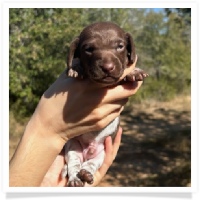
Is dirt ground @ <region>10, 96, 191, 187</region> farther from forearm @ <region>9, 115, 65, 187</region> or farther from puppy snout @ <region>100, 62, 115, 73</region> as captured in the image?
puppy snout @ <region>100, 62, 115, 73</region>

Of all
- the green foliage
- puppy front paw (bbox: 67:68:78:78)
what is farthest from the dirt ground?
puppy front paw (bbox: 67:68:78:78)

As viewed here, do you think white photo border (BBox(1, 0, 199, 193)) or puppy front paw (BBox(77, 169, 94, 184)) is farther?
white photo border (BBox(1, 0, 199, 193))

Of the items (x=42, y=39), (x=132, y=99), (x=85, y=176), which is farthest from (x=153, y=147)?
(x=85, y=176)

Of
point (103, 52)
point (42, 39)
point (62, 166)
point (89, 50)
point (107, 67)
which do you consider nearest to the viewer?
point (107, 67)

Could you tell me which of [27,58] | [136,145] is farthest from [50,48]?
[136,145]
